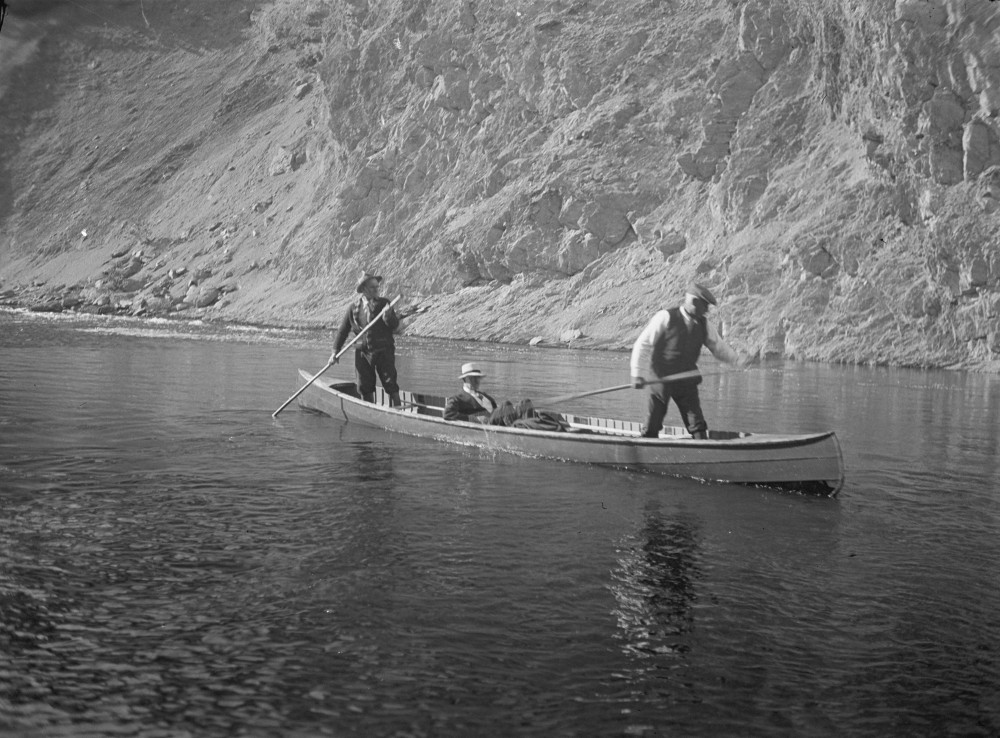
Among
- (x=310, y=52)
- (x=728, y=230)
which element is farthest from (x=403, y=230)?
(x=310, y=52)

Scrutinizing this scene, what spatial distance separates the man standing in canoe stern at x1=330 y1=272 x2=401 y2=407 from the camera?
1694 centimetres

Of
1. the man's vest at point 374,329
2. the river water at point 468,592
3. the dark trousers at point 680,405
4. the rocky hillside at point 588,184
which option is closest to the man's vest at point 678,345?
the dark trousers at point 680,405

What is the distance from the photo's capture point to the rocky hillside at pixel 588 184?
34688 mm

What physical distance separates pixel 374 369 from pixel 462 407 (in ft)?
9.01

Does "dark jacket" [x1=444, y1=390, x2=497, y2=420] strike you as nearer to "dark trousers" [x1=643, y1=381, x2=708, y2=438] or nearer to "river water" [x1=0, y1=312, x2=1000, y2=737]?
"river water" [x1=0, y1=312, x2=1000, y2=737]

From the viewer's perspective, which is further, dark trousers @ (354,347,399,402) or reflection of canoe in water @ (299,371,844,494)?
dark trousers @ (354,347,399,402)

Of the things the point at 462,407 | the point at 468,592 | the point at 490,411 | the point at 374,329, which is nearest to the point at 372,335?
the point at 374,329

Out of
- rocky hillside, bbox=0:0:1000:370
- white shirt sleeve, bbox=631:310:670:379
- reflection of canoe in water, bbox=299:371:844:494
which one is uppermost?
rocky hillside, bbox=0:0:1000:370

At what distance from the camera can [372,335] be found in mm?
17219

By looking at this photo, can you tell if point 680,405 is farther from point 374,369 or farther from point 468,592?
point 374,369

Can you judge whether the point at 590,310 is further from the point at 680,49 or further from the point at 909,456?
the point at 909,456

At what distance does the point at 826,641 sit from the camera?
24.6 feet

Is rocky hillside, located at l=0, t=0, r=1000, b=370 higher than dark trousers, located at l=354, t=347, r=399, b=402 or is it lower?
higher

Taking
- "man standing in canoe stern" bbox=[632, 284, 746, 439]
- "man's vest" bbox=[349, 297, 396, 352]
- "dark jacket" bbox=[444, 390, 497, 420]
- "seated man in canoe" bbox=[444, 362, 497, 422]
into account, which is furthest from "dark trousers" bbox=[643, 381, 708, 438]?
"man's vest" bbox=[349, 297, 396, 352]
